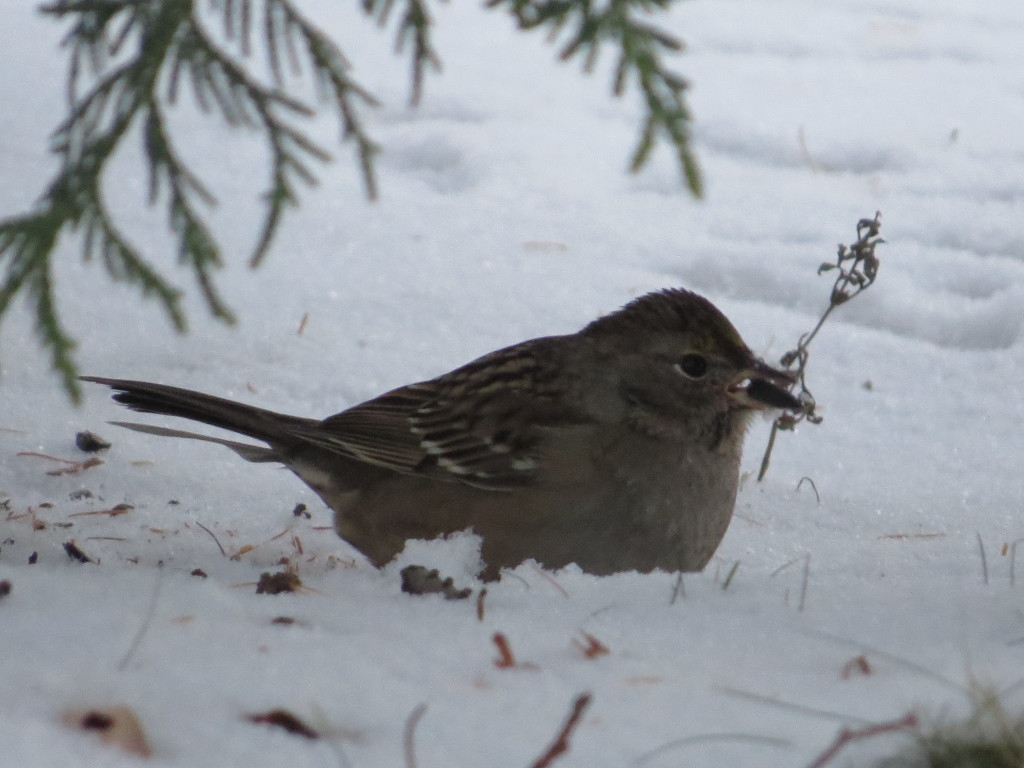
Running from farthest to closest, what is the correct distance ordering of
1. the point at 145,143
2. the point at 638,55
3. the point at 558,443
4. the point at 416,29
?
1. the point at 558,443
2. the point at 416,29
3. the point at 145,143
4. the point at 638,55

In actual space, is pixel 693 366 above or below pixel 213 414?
above

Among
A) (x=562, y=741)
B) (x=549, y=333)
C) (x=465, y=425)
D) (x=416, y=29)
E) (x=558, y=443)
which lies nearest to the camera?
(x=562, y=741)

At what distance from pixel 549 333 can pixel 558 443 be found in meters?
2.06

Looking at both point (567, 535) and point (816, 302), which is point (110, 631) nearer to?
point (567, 535)

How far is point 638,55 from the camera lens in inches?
122

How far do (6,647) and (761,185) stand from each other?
5.64 metres

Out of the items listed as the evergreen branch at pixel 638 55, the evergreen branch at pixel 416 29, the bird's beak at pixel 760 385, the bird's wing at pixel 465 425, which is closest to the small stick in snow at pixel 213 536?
the bird's wing at pixel 465 425

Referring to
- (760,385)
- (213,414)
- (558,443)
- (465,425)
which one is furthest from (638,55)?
(213,414)

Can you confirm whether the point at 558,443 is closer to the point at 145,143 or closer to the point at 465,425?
the point at 465,425

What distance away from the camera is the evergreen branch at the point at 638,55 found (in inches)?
121

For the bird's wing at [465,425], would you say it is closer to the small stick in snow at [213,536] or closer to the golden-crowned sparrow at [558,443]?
the golden-crowned sparrow at [558,443]

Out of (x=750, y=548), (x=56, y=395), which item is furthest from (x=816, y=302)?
(x=56, y=395)

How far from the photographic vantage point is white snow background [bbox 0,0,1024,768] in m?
2.33

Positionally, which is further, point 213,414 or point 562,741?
point 213,414
